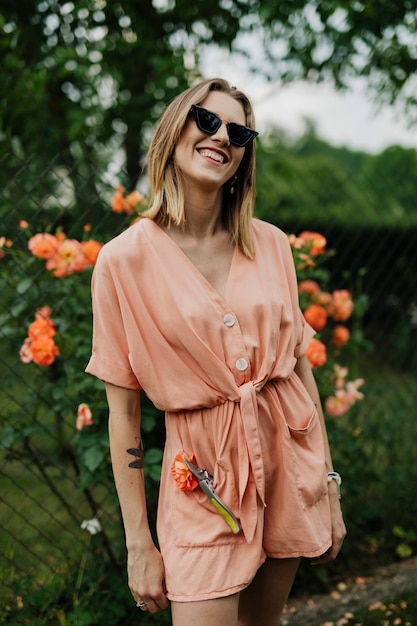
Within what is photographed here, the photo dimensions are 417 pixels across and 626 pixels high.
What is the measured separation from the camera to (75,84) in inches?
146

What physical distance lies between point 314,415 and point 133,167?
2.97 meters

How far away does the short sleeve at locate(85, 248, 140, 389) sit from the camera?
156 cm

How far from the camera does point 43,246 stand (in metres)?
2.27

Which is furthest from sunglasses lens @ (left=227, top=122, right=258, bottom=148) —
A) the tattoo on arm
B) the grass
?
the grass

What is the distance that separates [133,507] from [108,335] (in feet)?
1.41

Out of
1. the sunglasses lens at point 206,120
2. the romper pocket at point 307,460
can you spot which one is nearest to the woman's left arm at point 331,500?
the romper pocket at point 307,460

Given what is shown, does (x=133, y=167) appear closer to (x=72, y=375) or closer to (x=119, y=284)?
(x=72, y=375)

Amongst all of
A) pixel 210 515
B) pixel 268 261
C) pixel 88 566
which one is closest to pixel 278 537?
pixel 210 515

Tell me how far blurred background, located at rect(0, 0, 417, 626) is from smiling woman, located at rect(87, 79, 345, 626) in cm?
61

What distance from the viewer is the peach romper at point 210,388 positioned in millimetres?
1558

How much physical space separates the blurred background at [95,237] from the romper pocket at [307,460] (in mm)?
651

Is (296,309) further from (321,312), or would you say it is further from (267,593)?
(321,312)

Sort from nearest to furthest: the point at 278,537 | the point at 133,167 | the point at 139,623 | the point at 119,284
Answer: the point at 119,284, the point at 278,537, the point at 139,623, the point at 133,167

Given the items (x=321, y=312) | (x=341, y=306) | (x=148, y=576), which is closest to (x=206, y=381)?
(x=148, y=576)
